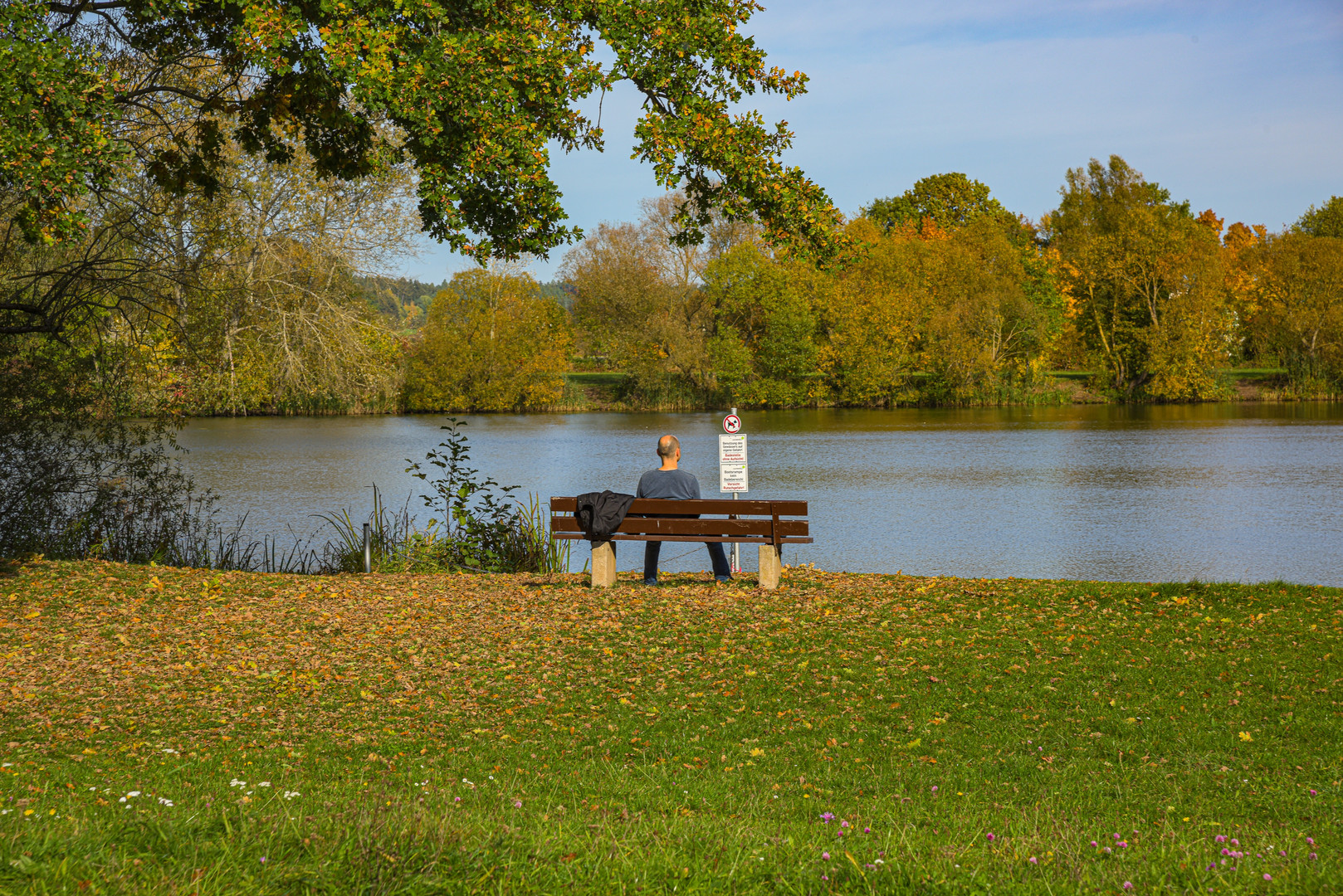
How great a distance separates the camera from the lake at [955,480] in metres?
15.2

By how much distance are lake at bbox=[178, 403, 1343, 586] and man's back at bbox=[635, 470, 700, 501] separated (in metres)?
4.77

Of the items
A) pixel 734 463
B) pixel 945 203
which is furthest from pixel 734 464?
pixel 945 203

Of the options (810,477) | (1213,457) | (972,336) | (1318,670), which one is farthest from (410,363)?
(1318,670)

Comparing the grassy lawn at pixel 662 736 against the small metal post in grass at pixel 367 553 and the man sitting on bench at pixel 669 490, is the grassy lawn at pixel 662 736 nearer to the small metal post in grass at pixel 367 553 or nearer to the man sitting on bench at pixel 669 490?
the man sitting on bench at pixel 669 490

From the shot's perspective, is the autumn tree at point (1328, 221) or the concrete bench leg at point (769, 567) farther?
the autumn tree at point (1328, 221)

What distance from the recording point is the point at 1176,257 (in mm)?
52938

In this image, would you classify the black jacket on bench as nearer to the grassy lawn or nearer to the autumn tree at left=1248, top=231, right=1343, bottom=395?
the grassy lawn

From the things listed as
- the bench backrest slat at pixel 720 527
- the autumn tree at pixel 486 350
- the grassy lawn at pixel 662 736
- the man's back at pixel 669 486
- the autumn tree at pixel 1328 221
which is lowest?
the grassy lawn at pixel 662 736

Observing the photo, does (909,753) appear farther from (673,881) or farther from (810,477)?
(810,477)

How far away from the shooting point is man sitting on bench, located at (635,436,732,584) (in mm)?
10172

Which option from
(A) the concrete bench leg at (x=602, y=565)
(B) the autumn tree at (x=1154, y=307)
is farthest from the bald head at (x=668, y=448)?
(B) the autumn tree at (x=1154, y=307)

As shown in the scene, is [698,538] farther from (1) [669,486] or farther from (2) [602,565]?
(2) [602,565]

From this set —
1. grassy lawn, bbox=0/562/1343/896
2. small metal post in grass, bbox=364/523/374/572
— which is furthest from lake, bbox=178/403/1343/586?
grassy lawn, bbox=0/562/1343/896

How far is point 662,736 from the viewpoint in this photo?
5789 millimetres
